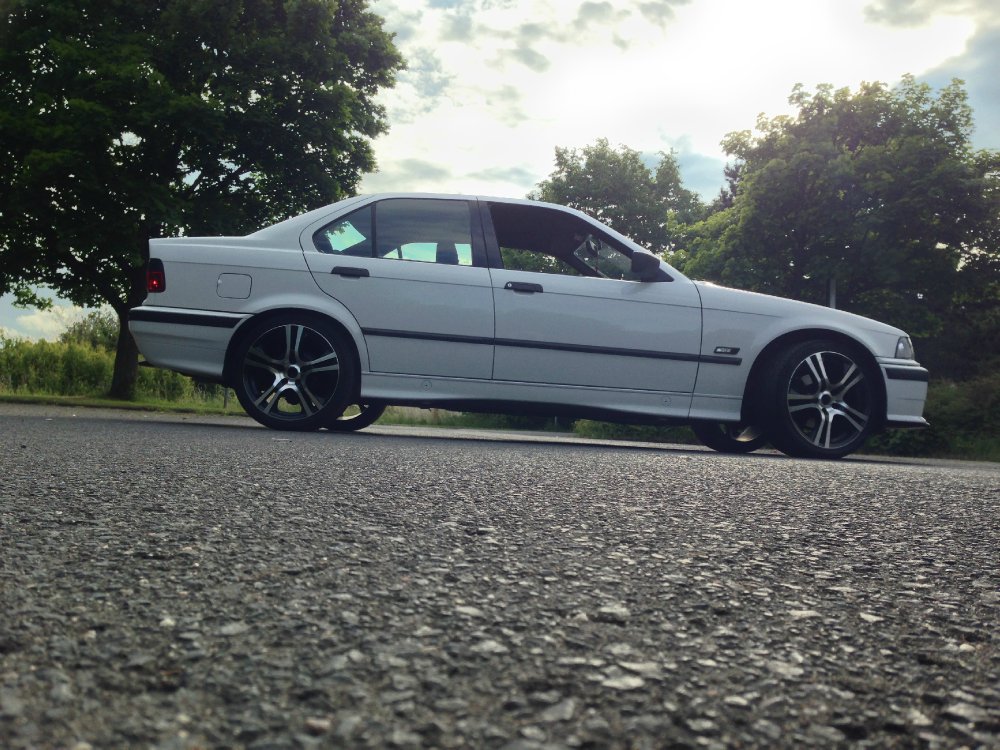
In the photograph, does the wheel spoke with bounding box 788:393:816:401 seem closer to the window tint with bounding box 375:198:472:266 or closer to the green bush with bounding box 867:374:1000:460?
the window tint with bounding box 375:198:472:266

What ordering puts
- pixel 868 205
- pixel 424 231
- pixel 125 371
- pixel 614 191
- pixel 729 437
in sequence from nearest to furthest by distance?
pixel 424 231 → pixel 729 437 → pixel 125 371 → pixel 868 205 → pixel 614 191

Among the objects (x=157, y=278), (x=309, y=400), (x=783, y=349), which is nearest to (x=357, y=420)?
(x=309, y=400)

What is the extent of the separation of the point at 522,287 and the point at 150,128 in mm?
13740

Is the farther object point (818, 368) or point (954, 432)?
point (954, 432)

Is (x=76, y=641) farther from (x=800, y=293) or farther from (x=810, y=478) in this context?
(x=800, y=293)

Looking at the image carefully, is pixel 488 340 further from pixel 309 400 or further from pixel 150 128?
pixel 150 128

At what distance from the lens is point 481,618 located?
63.4 inches

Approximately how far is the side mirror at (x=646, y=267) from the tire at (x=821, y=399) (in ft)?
3.53

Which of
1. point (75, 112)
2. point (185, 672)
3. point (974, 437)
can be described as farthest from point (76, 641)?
point (75, 112)

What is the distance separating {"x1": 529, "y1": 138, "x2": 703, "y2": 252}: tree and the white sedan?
32.8 metres

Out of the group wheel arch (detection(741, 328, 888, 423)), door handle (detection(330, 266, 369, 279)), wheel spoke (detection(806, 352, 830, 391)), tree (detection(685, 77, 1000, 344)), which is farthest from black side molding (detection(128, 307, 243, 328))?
tree (detection(685, 77, 1000, 344))

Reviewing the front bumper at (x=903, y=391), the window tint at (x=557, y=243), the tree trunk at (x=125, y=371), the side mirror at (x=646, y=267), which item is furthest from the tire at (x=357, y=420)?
the tree trunk at (x=125, y=371)

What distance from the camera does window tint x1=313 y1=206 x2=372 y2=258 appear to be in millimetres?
6328

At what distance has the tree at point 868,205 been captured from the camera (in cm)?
2212
